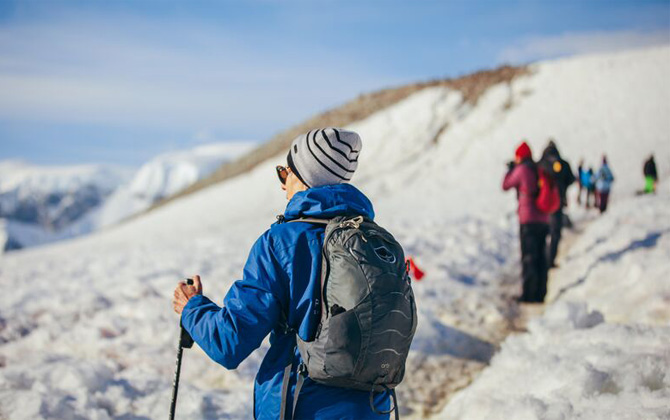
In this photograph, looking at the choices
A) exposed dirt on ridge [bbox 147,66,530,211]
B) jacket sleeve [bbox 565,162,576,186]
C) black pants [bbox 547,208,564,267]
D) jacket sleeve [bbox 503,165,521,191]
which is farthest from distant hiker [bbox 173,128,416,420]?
exposed dirt on ridge [bbox 147,66,530,211]

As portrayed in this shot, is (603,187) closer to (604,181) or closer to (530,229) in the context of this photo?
(604,181)

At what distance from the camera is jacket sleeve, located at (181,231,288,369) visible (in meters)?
2.40

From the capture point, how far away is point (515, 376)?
198 inches

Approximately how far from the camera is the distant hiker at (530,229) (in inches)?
328

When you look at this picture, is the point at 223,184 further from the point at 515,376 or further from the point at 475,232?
the point at 515,376

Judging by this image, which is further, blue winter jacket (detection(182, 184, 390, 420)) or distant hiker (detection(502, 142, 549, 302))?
distant hiker (detection(502, 142, 549, 302))

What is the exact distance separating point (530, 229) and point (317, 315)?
22.1 feet

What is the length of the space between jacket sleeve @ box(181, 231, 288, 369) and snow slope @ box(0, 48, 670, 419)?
2622 millimetres

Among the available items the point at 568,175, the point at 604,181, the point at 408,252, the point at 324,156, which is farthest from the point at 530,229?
the point at 604,181

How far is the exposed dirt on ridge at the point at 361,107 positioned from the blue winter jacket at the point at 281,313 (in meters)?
28.7

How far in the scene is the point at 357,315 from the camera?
2342 millimetres

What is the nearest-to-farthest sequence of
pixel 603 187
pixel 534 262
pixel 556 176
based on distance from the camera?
pixel 534 262 < pixel 556 176 < pixel 603 187

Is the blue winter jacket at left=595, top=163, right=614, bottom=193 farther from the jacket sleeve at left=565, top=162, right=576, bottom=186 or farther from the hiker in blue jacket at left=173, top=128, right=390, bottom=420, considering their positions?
the hiker in blue jacket at left=173, top=128, right=390, bottom=420

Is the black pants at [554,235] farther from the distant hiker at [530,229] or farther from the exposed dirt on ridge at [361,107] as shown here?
the exposed dirt on ridge at [361,107]
